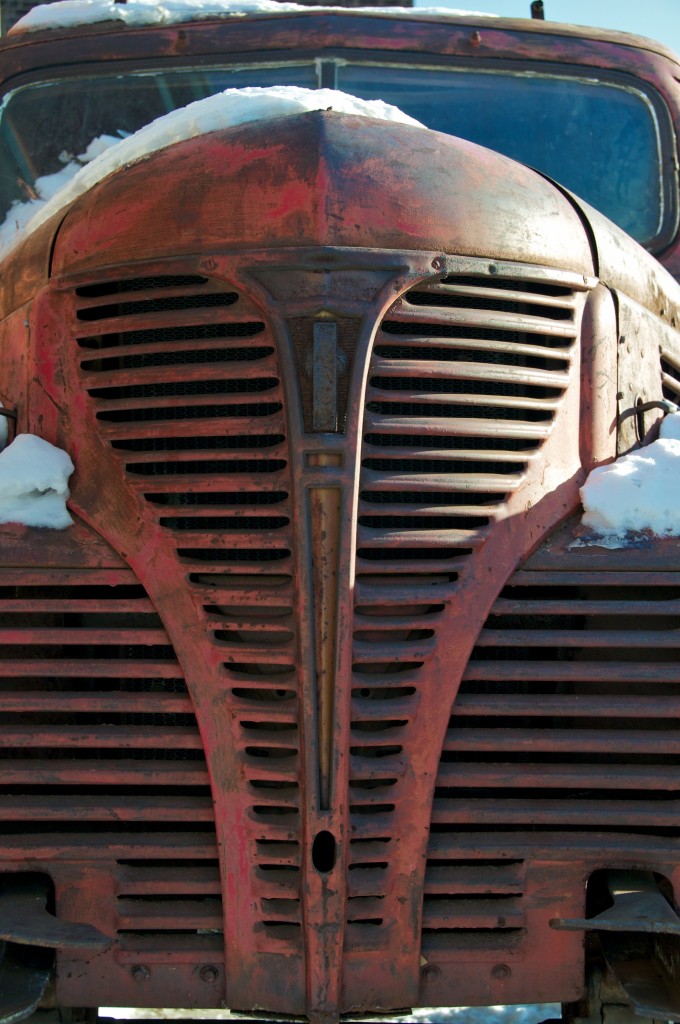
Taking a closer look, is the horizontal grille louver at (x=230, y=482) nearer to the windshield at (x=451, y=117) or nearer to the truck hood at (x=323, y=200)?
A: the truck hood at (x=323, y=200)

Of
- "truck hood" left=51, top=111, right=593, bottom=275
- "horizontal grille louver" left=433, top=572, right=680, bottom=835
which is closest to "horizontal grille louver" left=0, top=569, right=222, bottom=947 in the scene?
"horizontal grille louver" left=433, top=572, right=680, bottom=835

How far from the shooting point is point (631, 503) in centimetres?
256

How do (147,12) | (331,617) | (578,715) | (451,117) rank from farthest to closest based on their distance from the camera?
(147,12), (451,117), (578,715), (331,617)

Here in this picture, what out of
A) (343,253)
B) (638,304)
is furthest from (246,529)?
(638,304)

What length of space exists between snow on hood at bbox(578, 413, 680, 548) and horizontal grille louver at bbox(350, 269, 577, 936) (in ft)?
0.56

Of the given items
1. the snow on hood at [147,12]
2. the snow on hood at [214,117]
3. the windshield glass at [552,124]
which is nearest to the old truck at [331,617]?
the snow on hood at [214,117]

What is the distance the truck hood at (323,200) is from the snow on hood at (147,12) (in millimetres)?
1671

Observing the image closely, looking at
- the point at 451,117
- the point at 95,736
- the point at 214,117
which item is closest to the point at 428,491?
the point at 95,736

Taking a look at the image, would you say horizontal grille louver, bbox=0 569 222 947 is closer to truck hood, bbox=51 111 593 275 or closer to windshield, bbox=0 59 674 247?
truck hood, bbox=51 111 593 275

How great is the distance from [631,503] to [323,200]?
2.98 ft

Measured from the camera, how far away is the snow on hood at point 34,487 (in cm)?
257

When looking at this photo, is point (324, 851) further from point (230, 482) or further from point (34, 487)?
point (34, 487)

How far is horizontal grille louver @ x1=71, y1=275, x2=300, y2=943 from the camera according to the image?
2436mm

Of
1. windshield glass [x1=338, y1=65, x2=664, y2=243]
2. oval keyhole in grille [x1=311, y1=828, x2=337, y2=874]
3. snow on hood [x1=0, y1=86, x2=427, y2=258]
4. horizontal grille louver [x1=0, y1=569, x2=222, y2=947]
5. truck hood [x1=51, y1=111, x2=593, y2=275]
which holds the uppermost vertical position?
windshield glass [x1=338, y1=65, x2=664, y2=243]
